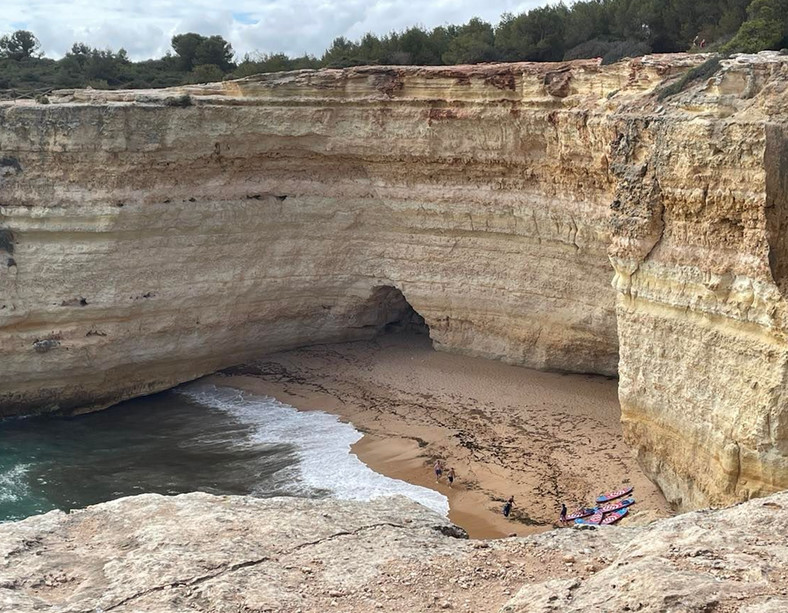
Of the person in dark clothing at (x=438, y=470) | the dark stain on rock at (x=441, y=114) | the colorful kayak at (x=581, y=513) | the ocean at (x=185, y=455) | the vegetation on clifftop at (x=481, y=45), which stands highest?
the vegetation on clifftop at (x=481, y=45)

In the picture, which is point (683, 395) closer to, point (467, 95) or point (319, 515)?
point (319, 515)

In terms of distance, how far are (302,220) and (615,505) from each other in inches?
443

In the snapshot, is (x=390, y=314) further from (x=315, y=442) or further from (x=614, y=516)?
(x=614, y=516)

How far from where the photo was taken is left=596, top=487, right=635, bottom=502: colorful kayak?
47.5 feet

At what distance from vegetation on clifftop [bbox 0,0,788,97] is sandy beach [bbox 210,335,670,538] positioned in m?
9.84

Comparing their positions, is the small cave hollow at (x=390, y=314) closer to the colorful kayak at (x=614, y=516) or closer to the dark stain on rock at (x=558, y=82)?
the dark stain on rock at (x=558, y=82)

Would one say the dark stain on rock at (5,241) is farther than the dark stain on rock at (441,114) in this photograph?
Yes

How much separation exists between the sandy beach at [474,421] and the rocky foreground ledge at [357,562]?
20.5ft

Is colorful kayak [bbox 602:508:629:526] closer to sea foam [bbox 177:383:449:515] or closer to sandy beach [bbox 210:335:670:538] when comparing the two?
sandy beach [bbox 210:335:670:538]

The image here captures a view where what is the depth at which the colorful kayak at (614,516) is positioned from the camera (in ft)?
44.8

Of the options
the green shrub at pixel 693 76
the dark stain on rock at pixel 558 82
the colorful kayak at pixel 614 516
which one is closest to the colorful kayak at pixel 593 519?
the colorful kayak at pixel 614 516

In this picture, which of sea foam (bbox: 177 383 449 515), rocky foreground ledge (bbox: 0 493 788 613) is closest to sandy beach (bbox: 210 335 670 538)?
sea foam (bbox: 177 383 449 515)

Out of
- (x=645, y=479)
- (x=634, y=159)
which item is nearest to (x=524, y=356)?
(x=645, y=479)

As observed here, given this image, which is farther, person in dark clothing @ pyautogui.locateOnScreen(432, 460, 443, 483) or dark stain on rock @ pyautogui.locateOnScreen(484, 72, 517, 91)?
dark stain on rock @ pyautogui.locateOnScreen(484, 72, 517, 91)
